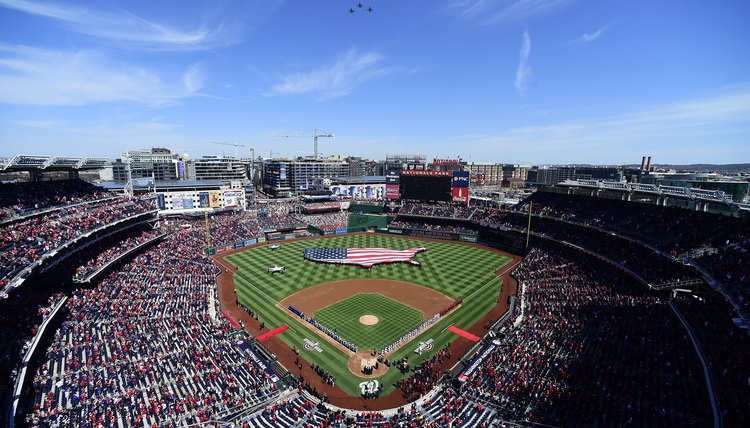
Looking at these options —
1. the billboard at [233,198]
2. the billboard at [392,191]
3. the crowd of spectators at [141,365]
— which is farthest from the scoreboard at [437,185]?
the crowd of spectators at [141,365]

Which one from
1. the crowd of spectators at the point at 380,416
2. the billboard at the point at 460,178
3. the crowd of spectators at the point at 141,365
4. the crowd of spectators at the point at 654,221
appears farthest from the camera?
the billboard at the point at 460,178

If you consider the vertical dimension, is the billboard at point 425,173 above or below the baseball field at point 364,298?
above

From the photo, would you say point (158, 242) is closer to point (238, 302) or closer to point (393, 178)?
point (238, 302)

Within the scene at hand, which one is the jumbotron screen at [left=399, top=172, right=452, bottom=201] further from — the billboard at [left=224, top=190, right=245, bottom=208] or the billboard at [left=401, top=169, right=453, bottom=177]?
the billboard at [left=224, top=190, right=245, bottom=208]

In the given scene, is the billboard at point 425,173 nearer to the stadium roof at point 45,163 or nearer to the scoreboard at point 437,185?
the scoreboard at point 437,185

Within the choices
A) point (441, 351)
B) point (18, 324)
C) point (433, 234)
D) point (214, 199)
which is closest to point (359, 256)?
point (433, 234)

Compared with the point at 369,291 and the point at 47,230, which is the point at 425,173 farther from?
the point at 47,230

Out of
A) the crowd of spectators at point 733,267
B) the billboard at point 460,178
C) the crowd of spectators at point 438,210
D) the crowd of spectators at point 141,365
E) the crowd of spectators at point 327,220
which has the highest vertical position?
the billboard at point 460,178
